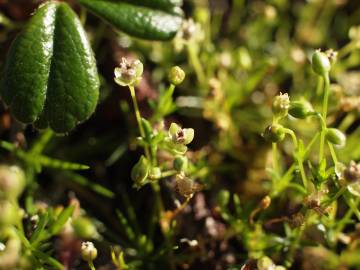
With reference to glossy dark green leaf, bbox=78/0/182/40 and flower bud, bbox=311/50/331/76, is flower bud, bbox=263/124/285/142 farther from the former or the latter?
glossy dark green leaf, bbox=78/0/182/40

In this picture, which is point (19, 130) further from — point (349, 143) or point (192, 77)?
point (349, 143)

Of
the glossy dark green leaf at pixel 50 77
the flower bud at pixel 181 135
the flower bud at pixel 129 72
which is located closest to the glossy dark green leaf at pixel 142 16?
the glossy dark green leaf at pixel 50 77

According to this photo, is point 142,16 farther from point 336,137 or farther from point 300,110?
point 336,137

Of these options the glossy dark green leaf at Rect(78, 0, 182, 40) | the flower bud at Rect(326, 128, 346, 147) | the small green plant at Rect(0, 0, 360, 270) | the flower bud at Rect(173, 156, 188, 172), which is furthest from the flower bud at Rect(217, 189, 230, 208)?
the glossy dark green leaf at Rect(78, 0, 182, 40)

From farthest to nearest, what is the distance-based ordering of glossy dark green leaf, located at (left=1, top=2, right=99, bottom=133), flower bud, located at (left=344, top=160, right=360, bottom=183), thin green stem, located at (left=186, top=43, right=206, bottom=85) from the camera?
thin green stem, located at (left=186, top=43, right=206, bottom=85)
glossy dark green leaf, located at (left=1, top=2, right=99, bottom=133)
flower bud, located at (left=344, top=160, right=360, bottom=183)

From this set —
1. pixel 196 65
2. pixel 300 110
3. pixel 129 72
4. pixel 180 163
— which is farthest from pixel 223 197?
pixel 196 65

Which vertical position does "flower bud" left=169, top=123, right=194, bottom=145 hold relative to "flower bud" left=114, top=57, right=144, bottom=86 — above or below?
below
